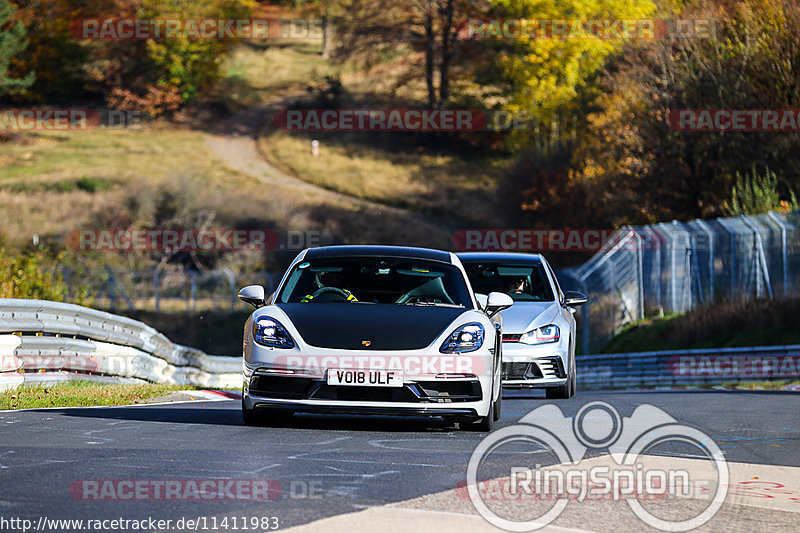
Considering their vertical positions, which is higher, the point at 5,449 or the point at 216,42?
the point at 216,42

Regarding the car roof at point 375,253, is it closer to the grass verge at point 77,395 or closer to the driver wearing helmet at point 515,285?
the grass verge at point 77,395

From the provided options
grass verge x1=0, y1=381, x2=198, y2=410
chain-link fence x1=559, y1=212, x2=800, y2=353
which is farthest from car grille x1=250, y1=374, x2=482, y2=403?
chain-link fence x1=559, y1=212, x2=800, y2=353

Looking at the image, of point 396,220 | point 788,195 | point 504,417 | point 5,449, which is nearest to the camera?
point 5,449

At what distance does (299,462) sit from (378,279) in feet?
11.1

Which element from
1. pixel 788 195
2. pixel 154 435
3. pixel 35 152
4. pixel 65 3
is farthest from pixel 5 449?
pixel 65 3

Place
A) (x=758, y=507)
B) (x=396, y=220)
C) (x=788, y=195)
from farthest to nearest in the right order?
1. (x=396, y=220)
2. (x=788, y=195)
3. (x=758, y=507)

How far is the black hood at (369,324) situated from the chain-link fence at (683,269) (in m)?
16.5

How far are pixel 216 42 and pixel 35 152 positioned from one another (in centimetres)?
1623

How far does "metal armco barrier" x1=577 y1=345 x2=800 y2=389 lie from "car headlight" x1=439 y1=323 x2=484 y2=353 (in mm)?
12051

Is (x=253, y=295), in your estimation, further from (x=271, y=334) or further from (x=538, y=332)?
(x=538, y=332)

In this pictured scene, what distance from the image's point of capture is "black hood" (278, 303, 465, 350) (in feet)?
33.6

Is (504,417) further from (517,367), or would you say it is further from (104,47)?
(104,47)

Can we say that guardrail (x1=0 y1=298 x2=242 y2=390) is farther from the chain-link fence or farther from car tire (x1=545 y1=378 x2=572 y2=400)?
the chain-link fence

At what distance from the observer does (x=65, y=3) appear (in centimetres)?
8638
